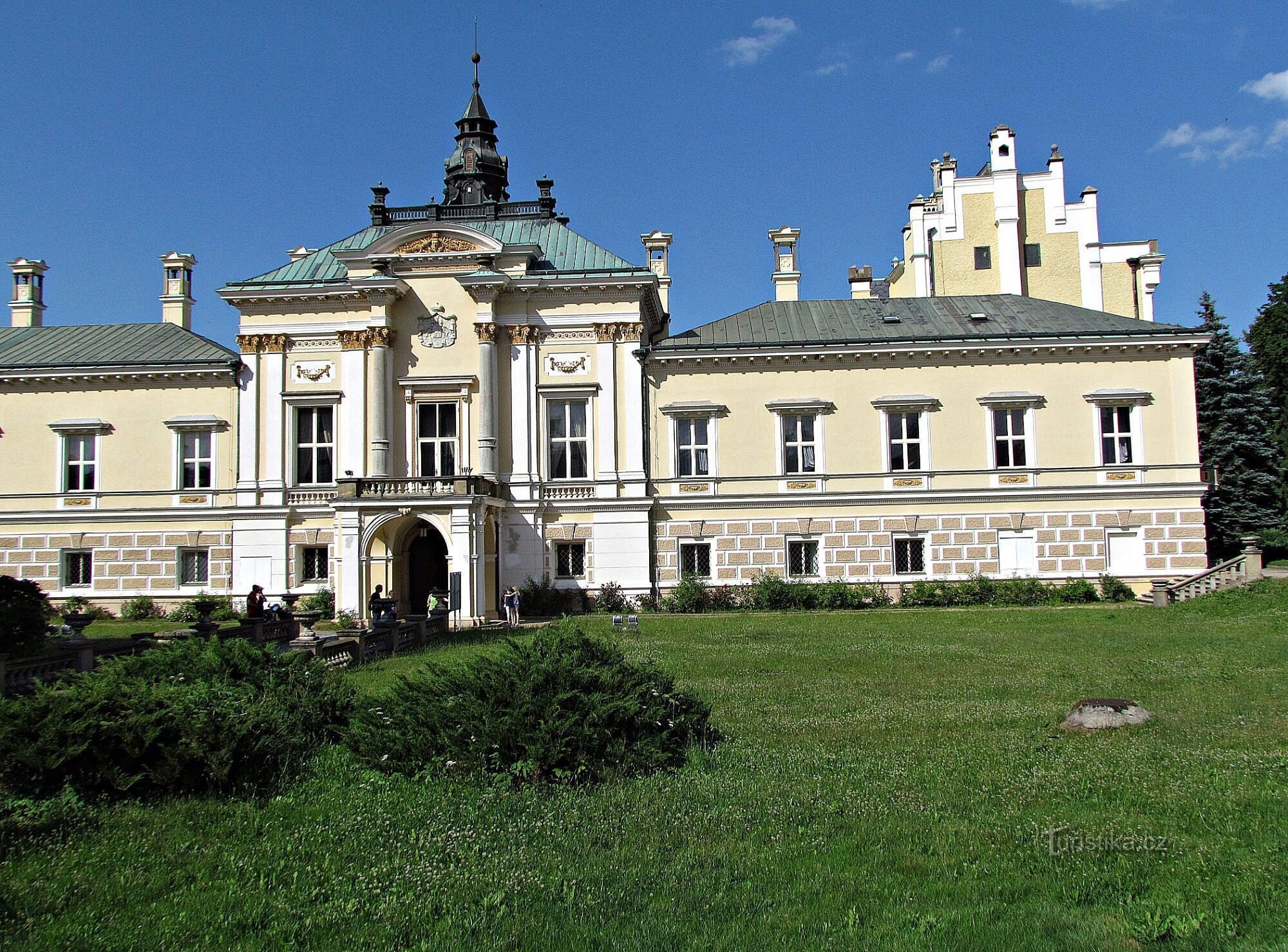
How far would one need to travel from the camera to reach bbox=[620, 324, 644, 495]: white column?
34.6 metres

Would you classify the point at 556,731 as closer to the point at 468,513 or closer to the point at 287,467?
the point at 468,513

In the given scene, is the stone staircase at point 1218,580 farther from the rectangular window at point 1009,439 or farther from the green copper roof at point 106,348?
the green copper roof at point 106,348

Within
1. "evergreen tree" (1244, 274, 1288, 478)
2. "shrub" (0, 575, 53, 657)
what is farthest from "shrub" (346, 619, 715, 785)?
"evergreen tree" (1244, 274, 1288, 478)

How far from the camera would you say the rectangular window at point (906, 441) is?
35.5 m

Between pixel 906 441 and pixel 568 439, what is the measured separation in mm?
12190

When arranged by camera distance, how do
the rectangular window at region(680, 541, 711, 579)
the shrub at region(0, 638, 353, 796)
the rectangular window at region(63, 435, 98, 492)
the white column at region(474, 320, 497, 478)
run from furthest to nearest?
1. the rectangular window at region(63, 435, 98, 492)
2. the rectangular window at region(680, 541, 711, 579)
3. the white column at region(474, 320, 497, 478)
4. the shrub at region(0, 638, 353, 796)

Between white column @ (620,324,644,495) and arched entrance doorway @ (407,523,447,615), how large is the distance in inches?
280

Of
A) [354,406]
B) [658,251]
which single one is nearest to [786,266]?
[658,251]

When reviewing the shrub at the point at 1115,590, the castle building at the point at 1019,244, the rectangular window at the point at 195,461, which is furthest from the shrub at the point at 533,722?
the castle building at the point at 1019,244

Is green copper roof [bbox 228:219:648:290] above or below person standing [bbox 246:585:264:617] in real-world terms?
above

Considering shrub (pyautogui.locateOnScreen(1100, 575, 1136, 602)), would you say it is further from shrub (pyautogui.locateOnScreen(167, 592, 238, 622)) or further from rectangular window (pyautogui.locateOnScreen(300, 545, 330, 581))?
shrub (pyautogui.locateOnScreen(167, 592, 238, 622))

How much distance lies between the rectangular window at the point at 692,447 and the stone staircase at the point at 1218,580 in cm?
1541

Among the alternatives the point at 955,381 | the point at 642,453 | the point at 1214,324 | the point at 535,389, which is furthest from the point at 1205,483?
the point at 535,389

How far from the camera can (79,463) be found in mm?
37031
